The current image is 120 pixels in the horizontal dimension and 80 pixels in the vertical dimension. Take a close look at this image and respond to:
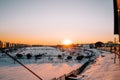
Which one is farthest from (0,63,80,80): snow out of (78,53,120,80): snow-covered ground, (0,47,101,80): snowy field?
(78,53,120,80): snow-covered ground

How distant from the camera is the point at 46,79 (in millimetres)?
21875

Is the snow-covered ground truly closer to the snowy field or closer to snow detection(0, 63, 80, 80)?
the snowy field

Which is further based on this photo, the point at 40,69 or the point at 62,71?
the point at 40,69

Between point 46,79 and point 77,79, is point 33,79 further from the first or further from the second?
point 77,79

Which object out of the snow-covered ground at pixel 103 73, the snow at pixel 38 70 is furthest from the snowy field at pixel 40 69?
the snow-covered ground at pixel 103 73

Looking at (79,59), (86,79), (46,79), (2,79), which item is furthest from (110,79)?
(79,59)

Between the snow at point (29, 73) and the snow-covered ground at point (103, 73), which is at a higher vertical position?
the snow-covered ground at point (103, 73)

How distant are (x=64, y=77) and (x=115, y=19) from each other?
6.44 m

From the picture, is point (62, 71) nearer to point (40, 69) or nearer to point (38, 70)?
point (38, 70)

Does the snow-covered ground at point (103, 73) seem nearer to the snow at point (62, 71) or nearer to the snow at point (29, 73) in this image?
the snow at point (62, 71)

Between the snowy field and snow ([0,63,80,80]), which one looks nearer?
snow ([0,63,80,80])

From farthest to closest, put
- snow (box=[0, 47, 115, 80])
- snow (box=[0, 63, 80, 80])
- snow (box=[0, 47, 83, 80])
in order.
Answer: snow (box=[0, 47, 83, 80]), snow (box=[0, 63, 80, 80]), snow (box=[0, 47, 115, 80])

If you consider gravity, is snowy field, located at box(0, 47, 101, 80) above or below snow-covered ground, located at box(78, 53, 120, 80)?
below

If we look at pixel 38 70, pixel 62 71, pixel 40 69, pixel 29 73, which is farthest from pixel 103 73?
pixel 40 69
